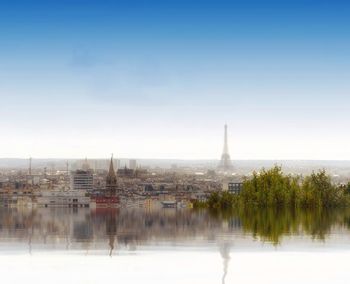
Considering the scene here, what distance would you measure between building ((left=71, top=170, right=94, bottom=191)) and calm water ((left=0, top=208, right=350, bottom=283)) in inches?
3690

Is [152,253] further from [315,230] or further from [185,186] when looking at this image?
[185,186]

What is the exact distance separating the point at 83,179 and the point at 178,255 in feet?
365

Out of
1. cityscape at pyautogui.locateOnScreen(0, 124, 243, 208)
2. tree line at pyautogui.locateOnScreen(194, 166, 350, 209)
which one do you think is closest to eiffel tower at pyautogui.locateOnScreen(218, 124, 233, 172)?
cityscape at pyautogui.locateOnScreen(0, 124, 243, 208)

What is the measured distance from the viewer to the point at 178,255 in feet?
88.8

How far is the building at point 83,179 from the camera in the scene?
133938 mm

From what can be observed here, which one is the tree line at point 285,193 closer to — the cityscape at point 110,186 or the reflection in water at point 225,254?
the cityscape at point 110,186

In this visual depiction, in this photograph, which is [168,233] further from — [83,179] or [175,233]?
[83,179]

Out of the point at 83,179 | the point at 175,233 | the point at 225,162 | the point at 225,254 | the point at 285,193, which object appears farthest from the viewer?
the point at 225,162

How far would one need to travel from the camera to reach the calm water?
22.6m

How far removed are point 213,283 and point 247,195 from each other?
4463cm

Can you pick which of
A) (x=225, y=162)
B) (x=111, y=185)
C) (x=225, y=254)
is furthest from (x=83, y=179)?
(x=225, y=254)

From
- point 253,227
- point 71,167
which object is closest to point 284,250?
point 253,227

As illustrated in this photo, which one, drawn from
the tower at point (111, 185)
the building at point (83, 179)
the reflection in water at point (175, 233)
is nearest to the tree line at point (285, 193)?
the reflection in water at point (175, 233)

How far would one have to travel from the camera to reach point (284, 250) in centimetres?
2869
